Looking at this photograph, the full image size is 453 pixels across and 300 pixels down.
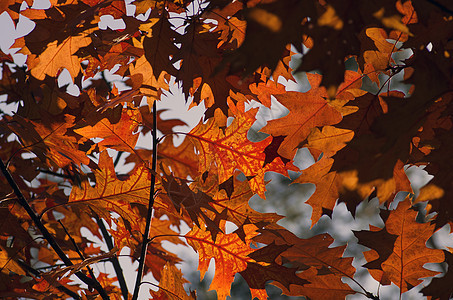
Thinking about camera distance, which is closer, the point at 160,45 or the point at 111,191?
the point at 160,45

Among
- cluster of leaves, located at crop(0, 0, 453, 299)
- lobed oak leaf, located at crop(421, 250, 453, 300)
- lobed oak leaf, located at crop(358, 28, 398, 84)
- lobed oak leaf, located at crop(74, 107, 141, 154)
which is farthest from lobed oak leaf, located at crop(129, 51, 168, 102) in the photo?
lobed oak leaf, located at crop(421, 250, 453, 300)

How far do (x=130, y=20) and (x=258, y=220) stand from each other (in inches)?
23.3

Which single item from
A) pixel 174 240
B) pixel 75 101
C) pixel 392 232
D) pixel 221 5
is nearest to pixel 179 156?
pixel 174 240

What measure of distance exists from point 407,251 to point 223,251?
1.58 ft

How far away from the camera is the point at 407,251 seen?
115 cm

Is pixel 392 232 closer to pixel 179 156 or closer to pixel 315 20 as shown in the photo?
pixel 315 20

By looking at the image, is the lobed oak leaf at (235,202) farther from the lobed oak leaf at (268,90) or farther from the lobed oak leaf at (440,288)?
the lobed oak leaf at (440,288)

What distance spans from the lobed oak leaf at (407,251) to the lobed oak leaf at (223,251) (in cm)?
35

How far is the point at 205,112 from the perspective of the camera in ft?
3.84

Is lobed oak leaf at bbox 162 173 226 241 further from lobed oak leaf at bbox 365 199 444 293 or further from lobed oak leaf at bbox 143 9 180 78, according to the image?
lobed oak leaf at bbox 365 199 444 293

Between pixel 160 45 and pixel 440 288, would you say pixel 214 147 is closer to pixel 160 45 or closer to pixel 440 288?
pixel 160 45

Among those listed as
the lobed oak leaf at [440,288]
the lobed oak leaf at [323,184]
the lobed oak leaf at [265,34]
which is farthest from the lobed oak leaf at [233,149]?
the lobed oak leaf at [265,34]

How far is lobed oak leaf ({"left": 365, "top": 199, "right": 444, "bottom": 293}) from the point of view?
3.71 feet

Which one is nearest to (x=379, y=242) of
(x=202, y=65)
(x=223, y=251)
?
(x=223, y=251)
